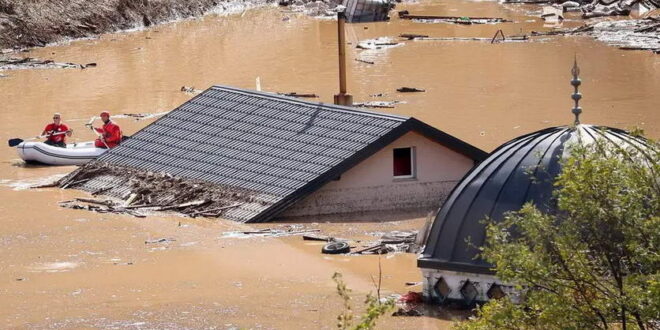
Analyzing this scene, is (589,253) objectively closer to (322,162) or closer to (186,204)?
(322,162)

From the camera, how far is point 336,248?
21953 millimetres

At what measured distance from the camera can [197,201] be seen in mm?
Result: 25344

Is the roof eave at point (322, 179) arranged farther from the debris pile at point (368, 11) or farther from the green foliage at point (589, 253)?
the debris pile at point (368, 11)

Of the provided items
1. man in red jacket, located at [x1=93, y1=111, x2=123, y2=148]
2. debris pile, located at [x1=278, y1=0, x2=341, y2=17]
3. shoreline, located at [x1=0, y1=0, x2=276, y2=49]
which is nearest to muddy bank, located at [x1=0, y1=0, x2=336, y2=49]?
shoreline, located at [x1=0, y1=0, x2=276, y2=49]

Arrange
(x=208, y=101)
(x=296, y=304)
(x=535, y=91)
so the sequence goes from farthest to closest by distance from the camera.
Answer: (x=535, y=91)
(x=208, y=101)
(x=296, y=304)

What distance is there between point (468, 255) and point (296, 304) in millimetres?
2541

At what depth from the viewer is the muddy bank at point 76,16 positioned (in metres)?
54.0

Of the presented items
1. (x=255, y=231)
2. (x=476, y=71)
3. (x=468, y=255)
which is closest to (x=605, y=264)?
(x=468, y=255)

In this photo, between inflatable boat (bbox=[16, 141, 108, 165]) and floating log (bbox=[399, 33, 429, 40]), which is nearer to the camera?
inflatable boat (bbox=[16, 141, 108, 165])

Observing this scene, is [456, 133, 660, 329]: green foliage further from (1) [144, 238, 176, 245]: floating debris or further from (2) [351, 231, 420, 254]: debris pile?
(1) [144, 238, 176, 245]: floating debris

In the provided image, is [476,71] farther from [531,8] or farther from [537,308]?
[537,308]

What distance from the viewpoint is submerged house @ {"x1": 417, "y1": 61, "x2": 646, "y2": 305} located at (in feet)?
57.2

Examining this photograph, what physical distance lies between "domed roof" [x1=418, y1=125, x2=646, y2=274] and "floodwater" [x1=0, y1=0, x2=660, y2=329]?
82 cm

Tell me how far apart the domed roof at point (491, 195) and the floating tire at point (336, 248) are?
380 centimetres
